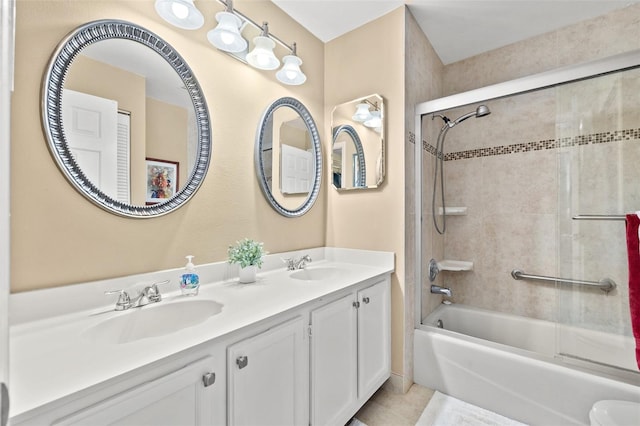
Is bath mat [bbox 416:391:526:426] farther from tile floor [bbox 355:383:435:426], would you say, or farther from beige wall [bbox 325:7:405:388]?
beige wall [bbox 325:7:405:388]

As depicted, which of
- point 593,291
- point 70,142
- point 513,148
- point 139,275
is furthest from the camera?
point 513,148

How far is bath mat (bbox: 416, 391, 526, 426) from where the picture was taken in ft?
5.26

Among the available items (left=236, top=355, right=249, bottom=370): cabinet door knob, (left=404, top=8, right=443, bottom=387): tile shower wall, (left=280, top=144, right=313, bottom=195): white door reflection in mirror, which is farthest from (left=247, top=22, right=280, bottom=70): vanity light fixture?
(left=236, top=355, right=249, bottom=370): cabinet door knob

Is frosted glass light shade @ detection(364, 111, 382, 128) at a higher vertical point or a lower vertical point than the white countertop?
higher

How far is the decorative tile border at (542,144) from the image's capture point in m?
1.64

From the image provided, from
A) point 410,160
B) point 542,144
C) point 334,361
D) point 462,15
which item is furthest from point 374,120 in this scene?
point 334,361

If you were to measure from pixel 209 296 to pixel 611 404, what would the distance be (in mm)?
1934

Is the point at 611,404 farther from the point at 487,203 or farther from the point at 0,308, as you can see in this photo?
the point at 0,308

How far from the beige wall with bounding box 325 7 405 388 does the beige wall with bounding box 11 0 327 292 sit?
10.9 inches

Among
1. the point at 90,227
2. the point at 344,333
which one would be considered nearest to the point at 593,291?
the point at 344,333

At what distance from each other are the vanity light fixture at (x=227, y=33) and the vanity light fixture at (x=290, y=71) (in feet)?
1.23

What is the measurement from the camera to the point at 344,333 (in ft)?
4.83

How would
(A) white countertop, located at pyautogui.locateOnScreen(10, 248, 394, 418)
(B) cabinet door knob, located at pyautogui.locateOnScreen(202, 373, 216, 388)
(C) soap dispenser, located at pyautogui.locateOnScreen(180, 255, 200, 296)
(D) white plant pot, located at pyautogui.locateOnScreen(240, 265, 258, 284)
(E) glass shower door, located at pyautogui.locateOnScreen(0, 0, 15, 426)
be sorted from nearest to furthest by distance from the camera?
(E) glass shower door, located at pyautogui.locateOnScreen(0, 0, 15, 426) → (A) white countertop, located at pyautogui.locateOnScreen(10, 248, 394, 418) → (B) cabinet door knob, located at pyautogui.locateOnScreen(202, 373, 216, 388) → (C) soap dispenser, located at pyautogui.locateOnScreen(180, 255, 200, 296) → (D) white plant pot, located at pyautogui.locateOnScreen(240, 265, 258, 284)

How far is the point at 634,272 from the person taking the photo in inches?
50.3
